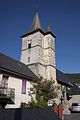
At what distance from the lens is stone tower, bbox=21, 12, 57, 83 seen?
934 inches

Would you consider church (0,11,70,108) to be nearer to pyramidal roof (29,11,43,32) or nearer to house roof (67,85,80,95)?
pyramidal roof (29,11,43,32)

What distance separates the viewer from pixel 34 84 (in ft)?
65.0

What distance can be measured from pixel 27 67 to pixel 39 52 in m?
3.31

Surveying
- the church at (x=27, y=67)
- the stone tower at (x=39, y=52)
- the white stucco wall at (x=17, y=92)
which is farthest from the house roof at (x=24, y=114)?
the stone tower at (x=39, y=52)

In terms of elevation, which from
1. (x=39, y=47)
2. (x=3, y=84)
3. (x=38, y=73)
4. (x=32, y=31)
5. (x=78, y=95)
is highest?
(x=32, y=31)

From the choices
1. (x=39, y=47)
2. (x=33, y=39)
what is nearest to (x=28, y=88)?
(x=39, y=47)

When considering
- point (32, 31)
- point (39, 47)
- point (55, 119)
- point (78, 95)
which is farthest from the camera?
point (78, 95)

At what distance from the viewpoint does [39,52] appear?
2416cm

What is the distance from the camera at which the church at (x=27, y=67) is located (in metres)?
16.5

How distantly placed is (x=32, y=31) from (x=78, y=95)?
19.6 metres

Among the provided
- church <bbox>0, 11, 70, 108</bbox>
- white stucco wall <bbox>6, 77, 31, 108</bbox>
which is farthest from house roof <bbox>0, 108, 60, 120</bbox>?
white stucco wall <bbox>6, 77, 31, 108</bbox>

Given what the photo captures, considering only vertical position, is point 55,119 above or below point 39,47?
below

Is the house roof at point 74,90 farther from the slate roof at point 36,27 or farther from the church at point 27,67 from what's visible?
the slate roof at point 36,27

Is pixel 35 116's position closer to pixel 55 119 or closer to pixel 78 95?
pixel 55 119
